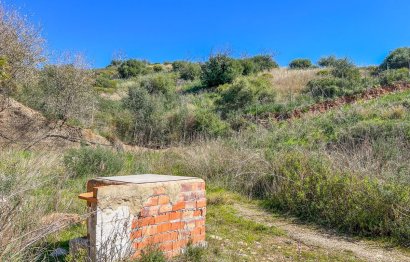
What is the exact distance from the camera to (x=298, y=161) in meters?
7.54

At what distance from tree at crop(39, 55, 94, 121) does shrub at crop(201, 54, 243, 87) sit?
8.87 metres

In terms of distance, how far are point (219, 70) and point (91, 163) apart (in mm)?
15066

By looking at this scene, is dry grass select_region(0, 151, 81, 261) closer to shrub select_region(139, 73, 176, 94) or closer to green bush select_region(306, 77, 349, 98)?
green bush select_region(306, 77, 349, 98)

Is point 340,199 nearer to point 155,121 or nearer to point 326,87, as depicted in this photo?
point 155,121

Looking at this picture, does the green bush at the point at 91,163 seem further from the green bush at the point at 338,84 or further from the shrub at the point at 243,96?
the green bush at the point at 338,84

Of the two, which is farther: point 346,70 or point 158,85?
point 158,85

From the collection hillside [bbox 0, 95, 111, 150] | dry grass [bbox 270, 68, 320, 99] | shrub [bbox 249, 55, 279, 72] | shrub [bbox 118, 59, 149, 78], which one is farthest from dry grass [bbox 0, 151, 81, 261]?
shrub [bbox 118, 59, 149, 78]

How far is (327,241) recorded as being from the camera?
5219 mm

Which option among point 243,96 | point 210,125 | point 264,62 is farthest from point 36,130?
point 264,62

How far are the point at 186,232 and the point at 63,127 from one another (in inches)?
492

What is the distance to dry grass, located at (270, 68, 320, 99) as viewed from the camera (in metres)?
19.8

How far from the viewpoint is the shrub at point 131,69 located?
32594mm

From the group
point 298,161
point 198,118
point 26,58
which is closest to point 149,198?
point 298,161

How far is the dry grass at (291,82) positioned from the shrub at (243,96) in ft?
2.75
